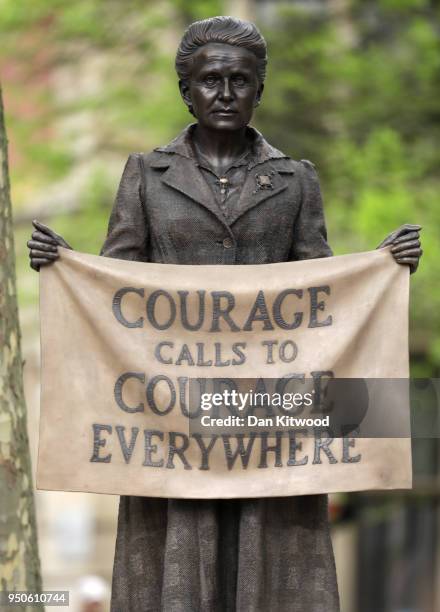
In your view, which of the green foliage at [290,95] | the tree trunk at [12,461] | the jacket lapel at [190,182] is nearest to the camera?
the jacket lapel at [190,182]

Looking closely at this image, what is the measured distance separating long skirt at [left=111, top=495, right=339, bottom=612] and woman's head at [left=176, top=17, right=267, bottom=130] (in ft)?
4.94

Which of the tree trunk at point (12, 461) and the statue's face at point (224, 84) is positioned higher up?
the statue's face at point (224, 84)

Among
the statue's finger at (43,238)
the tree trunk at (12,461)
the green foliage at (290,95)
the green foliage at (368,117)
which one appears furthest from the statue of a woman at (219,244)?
the green foliage at (290,95)

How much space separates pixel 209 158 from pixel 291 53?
9621 mm

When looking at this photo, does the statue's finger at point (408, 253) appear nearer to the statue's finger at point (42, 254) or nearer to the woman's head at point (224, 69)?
the woman's head at point (224, 69)

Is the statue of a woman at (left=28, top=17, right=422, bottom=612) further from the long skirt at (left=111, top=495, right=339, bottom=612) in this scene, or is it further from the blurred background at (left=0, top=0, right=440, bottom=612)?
the blurred background at (left=0, top=0, right=440, bottom=612)

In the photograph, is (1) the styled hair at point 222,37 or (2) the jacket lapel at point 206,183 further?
(2) the jacket lapel at point 206,183

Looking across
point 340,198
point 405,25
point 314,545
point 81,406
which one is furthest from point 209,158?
point 405,25

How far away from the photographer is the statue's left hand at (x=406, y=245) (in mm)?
6586

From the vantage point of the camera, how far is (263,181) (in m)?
6.74

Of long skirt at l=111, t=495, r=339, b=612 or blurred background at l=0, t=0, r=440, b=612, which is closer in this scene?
long skirt at l=111, t=495, r=339, b=612

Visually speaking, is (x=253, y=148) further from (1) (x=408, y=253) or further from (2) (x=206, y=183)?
(1) (x=408, y=253)

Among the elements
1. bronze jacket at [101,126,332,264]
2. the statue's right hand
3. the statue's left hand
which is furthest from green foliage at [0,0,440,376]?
the statue's right hand

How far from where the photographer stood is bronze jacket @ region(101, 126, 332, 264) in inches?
263
